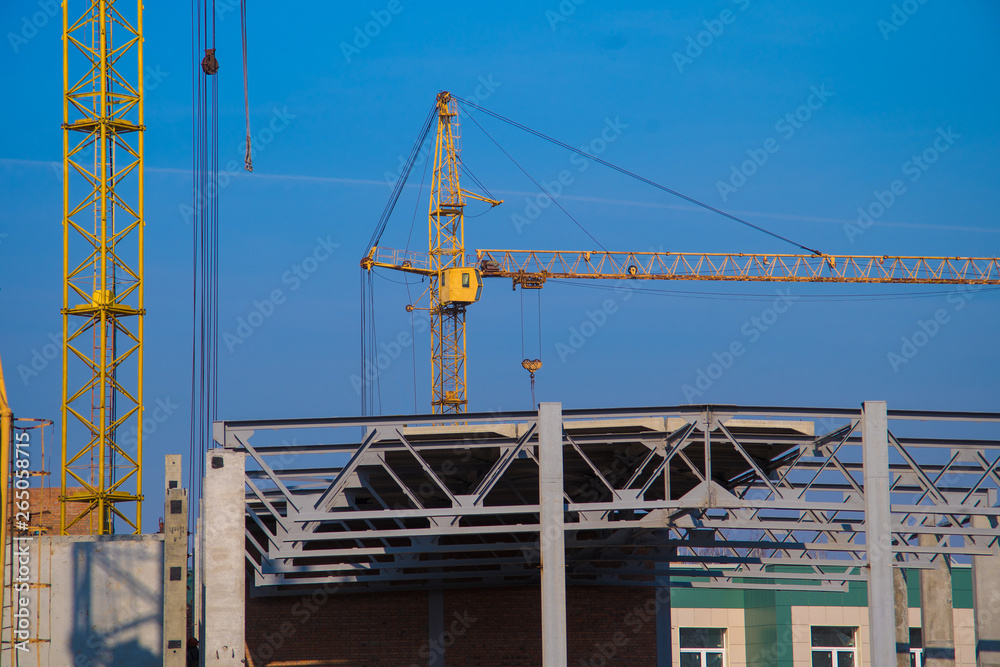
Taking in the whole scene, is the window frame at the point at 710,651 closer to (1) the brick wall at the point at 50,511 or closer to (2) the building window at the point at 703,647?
(2) the building window at the point at 703,647

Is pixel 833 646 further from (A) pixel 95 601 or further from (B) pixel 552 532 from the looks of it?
(A) pixel 95 601

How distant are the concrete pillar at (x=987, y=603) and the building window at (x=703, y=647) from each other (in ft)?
55.0

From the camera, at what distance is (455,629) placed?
31.1 m

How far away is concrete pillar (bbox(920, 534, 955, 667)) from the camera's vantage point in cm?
2925

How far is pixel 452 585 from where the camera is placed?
3080cm

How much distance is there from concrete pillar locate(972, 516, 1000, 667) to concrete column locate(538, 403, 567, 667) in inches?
500

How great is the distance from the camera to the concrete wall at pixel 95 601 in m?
23.3

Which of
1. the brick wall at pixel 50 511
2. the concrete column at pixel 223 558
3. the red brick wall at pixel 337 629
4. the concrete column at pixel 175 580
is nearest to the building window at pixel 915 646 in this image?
the red brick wall at pixel 337 629

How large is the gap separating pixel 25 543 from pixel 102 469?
1208cm

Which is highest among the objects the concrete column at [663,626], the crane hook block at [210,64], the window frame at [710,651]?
the crane hook block at [210,64]

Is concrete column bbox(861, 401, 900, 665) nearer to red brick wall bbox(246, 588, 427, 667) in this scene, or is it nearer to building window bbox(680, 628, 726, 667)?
red brick wall bbox(246, 588, 427, 667)

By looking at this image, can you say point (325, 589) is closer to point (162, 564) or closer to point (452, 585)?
point (452, 585)

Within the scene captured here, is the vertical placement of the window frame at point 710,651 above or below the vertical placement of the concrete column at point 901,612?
below

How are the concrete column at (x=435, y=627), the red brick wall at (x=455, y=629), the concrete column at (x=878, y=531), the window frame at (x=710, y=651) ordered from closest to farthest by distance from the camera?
1. the concrete column at (x=878, y=531)
2. the red brick wall at (x=455, y=629)
3. the concrete column at (x=435, y=627)
4. the window frame at (x=710, y=651)
